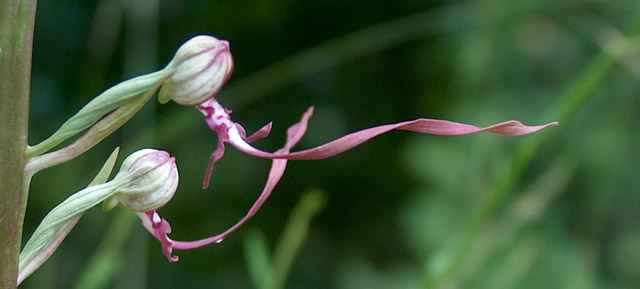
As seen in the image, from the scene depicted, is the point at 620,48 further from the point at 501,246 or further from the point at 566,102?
the point at 501,246

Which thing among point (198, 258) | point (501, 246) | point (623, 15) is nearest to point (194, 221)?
point (198, 258)

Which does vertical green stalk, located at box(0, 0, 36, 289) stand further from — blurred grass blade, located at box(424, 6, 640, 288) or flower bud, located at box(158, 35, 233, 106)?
blurred grass blade, located at box(424, 6, 640, 288)

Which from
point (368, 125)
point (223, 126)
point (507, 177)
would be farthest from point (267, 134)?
point (368, 125)

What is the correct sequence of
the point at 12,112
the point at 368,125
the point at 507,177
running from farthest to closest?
1. the point at 368,125
2. the point at 507,177
3. the point at 12,112

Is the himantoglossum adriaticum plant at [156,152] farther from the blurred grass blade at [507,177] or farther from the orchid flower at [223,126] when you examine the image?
the blurred grass blade at [507,177]

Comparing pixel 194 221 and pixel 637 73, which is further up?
pixel 637 73

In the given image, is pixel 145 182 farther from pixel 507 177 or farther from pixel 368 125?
pixel 368 125

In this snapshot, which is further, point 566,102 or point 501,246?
point 501,246
